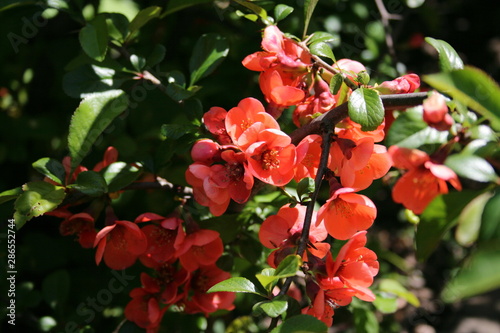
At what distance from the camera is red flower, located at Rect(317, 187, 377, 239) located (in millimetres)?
1040

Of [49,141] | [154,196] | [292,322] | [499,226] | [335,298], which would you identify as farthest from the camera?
[49,141]

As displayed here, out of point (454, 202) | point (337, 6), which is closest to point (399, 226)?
point (337, 6)

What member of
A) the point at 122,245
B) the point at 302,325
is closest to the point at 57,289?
the point at 122,245

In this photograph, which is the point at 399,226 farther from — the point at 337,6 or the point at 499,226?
the point at 499,226

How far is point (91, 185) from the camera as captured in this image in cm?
111

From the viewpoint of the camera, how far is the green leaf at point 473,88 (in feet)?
2.26

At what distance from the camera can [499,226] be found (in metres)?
0.66

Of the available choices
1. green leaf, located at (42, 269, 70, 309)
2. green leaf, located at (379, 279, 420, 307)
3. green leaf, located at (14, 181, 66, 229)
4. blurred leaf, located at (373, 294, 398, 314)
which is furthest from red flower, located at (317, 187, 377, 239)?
green leaf, located at (42, 269, 70, 309)

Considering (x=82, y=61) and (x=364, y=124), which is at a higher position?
(x=364, y=124)

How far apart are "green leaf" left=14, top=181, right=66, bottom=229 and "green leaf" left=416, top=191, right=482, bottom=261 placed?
0.73 meters

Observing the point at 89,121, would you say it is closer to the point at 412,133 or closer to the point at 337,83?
the point at 337,83

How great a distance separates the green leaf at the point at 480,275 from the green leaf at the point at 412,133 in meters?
0.29

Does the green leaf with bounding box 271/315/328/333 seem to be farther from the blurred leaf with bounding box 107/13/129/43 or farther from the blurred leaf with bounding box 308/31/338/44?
the blurred leaf with bounding box 107/13/129/43

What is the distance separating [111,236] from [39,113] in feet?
3.61
